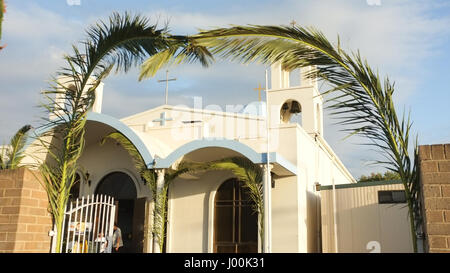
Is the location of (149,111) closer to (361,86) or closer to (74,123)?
(74,123)

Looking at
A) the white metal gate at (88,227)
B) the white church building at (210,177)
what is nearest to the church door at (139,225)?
the white church building at (210,177)

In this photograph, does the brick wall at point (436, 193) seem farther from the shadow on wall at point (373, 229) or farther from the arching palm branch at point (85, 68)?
the shadow on wall at point (373, 229)

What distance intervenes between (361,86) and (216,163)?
6.03 meters

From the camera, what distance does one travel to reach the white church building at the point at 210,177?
440 inches

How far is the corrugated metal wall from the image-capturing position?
37.6 ft

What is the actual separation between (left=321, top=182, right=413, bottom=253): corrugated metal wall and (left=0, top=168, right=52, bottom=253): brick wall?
8.31m

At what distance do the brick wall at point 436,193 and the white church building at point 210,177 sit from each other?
6222 mm

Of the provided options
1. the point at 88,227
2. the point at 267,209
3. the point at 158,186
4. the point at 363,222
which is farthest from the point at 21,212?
the point at 363,222

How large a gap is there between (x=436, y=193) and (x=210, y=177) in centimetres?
873

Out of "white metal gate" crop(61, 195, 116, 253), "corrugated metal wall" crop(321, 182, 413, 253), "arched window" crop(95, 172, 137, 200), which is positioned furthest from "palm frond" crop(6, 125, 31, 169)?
"corrugated metal wall" crop(321, 182, 413, 253)

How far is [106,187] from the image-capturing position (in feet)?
43.5

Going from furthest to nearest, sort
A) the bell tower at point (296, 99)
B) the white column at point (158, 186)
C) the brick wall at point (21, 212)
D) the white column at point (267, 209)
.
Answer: the bell tower at point (296, 99) < the white column at point (158, 186) < the white column at point (267, 209) < the brick wall at point (21, 212)

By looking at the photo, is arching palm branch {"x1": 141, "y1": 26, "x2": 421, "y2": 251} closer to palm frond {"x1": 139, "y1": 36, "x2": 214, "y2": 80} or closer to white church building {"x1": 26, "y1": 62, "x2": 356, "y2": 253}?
palm frond {"x1": 139, "y1": 36, "x2": 214, "y2": 80}
